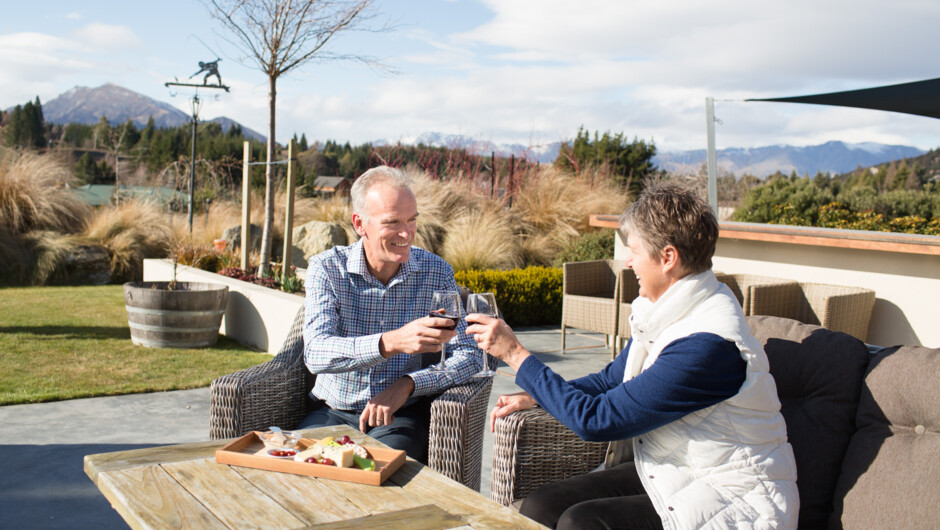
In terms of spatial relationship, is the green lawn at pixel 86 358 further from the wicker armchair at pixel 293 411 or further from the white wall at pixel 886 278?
the white wall at pixel 886 278

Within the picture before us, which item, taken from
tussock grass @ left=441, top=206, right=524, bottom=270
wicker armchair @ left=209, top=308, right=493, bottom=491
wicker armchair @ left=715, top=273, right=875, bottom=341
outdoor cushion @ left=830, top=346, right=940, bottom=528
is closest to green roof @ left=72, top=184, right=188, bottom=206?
tussock grass @ left=441, top=206, right=524, bottom=270

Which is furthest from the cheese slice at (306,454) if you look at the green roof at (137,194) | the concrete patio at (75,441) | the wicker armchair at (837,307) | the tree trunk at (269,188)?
the green roof at (137,194)

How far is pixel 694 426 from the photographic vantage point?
1.76 metres

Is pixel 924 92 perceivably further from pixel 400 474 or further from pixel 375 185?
pixel 400 474

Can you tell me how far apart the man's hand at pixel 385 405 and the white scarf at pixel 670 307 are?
0.94 metres

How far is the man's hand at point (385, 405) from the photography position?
2461mm

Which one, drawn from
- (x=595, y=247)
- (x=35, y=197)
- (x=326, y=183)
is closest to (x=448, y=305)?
(x=595, y=247)

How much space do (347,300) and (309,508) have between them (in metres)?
1.18

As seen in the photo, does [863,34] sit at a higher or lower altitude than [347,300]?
higher

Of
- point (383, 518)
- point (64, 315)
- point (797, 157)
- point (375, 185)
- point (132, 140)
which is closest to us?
point (383, 518)

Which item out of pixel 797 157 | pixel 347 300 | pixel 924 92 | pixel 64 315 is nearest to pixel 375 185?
pixel 347 300

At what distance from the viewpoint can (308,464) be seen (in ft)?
5.77

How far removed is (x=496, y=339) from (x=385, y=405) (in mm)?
684

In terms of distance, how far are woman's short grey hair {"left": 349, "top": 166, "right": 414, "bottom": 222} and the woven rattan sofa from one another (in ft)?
2.97
